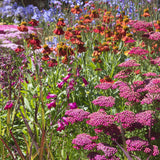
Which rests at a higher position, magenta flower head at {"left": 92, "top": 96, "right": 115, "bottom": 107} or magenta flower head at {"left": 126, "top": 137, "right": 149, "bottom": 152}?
magenta flower head at {"left": 92, "top": 96, "right": 115, "bottom": 107}

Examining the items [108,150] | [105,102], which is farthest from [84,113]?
[108,150]

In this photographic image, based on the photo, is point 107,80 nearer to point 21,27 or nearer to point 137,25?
point 137,25

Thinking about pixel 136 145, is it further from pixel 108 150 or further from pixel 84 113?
pixel 84 113

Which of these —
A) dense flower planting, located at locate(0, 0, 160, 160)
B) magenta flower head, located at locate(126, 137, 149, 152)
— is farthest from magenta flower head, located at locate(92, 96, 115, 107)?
magenta flower head, located at locate(126, 137, 149, 152)

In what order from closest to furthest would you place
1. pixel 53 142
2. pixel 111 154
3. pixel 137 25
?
pixel 111 154
pixel 53 142
pixel 137 25

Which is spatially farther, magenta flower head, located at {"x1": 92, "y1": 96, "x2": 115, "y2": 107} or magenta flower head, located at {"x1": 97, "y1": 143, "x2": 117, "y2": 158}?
magenta flower head, located at {"x1": 92, "y1": 96, "x2": 115, "y2": 107}

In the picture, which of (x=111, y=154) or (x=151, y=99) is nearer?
(x=111, y=154)

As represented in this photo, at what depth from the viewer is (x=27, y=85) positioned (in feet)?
10.1

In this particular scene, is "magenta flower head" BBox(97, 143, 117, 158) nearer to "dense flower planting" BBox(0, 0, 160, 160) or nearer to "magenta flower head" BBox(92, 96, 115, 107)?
"dense flower planting" BBox(0, 0, 160, 160)

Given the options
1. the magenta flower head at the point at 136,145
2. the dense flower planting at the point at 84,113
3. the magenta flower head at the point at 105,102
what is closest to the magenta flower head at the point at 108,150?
the dense flower planting at the point at 84,113

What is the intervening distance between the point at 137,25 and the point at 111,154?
2.44m

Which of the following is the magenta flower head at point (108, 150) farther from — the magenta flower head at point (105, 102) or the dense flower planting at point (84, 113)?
the magenta flower head at point (105, 102)

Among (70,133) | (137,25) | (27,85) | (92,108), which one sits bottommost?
(70,133)

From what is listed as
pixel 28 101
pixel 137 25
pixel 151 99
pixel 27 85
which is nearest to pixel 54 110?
pixel 28 101
